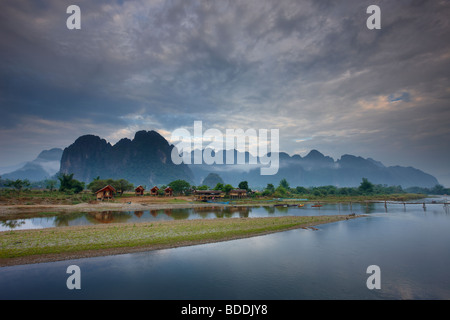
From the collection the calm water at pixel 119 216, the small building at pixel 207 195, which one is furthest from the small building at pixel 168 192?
the calm water at pixel 119 216

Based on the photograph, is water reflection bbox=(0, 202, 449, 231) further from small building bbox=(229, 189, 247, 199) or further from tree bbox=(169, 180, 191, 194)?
tree bbox=(169, 180, 191, 194)

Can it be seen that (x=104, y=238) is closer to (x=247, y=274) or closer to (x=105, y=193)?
(x=247, y=274)

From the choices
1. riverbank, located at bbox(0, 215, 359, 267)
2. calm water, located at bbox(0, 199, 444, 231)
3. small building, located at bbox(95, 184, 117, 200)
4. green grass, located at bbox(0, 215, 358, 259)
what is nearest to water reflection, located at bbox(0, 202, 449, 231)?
calm water, located at bbox(0, 199, 444, 231)

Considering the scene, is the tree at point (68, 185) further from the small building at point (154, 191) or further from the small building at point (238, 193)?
the small building at point (238, 193)

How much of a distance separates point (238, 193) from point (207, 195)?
53.9ft

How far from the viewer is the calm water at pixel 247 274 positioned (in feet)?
41.4

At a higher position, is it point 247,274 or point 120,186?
point 120,186

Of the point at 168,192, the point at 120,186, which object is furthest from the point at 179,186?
the point at 120,186

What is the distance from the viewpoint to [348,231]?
32.3 metres

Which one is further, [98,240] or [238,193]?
[238,193]

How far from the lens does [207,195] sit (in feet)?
302

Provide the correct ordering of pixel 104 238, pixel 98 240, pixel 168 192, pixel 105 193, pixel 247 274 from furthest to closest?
1. pixel 168 192
2. pixel 105 193
3. pixel 104 238
4. pixel 98 240
5. pixel 247 274

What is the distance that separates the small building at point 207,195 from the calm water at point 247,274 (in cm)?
6748
